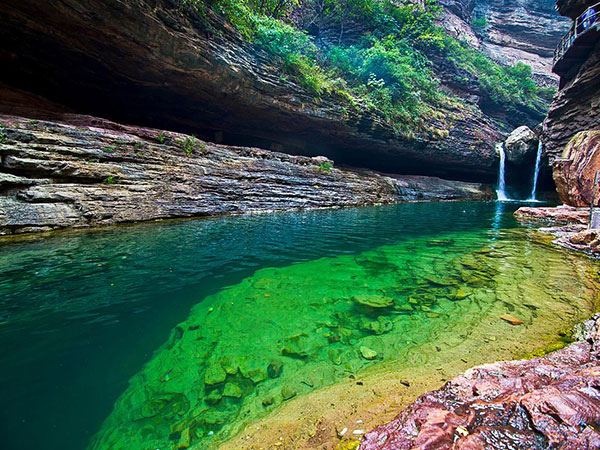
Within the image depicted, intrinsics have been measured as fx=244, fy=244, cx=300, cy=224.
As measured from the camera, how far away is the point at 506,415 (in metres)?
1.02

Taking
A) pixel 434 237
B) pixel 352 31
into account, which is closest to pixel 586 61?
pixel 352 31

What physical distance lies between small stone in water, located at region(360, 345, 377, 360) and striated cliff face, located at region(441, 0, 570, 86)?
42719mm

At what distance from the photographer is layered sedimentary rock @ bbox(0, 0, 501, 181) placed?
789 centimetres

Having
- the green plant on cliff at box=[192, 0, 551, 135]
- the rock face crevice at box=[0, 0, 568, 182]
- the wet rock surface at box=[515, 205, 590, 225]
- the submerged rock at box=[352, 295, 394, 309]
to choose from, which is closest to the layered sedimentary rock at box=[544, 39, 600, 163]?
the rock face crevice at box=[0, 0, 568, 182]

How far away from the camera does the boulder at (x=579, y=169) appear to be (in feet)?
34.8

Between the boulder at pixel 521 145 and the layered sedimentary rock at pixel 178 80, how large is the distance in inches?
188

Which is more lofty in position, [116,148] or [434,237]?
[116,148]

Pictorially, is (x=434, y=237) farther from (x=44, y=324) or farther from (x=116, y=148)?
(x=116, y=148)

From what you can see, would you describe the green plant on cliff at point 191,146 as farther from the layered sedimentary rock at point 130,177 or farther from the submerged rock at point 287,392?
the submerged rock at point 287,392

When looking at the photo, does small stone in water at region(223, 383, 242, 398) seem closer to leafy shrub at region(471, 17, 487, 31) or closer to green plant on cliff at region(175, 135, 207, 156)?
green plant on cliff at region(175, 135, 207, 156)

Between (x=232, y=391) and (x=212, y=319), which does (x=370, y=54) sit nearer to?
(x=212, y=319)

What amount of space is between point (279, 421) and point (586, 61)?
2148 centimetres

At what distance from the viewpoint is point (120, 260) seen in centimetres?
441

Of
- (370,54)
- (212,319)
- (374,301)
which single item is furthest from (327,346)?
(370,54)
